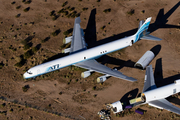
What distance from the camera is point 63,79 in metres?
45.8

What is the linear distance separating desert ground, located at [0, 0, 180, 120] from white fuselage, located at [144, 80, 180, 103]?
3863mm

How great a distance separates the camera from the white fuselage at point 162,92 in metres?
36.5

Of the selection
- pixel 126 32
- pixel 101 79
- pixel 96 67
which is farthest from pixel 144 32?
pixel 101 79

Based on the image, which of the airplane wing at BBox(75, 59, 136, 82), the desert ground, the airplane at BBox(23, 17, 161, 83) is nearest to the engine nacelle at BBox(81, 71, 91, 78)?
the airplane at BBox(23, 17, 161, 83)

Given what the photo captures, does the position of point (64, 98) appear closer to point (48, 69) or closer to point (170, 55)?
point (48, 69)

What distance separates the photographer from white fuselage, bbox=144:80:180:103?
120ft

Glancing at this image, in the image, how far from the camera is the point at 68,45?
5203 centimetres

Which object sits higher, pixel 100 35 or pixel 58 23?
pixel 58 23

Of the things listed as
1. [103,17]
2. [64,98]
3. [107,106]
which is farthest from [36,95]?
[103,17]

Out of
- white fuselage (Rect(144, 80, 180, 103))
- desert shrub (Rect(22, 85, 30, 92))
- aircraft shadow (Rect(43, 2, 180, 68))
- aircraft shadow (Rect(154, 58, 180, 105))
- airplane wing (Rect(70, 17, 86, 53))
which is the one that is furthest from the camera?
aircraft shadow (Rect(43, 2, 180, 68))

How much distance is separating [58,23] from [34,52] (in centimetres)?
1546

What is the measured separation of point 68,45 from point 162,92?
3340cm

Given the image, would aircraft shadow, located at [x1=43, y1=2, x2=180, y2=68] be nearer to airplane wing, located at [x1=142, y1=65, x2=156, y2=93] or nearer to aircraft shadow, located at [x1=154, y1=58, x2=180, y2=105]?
aircraft shadow, located at [x1=154, y1=58, x2=180, y2=105]

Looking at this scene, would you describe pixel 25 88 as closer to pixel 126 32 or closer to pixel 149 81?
pixel 149 81
